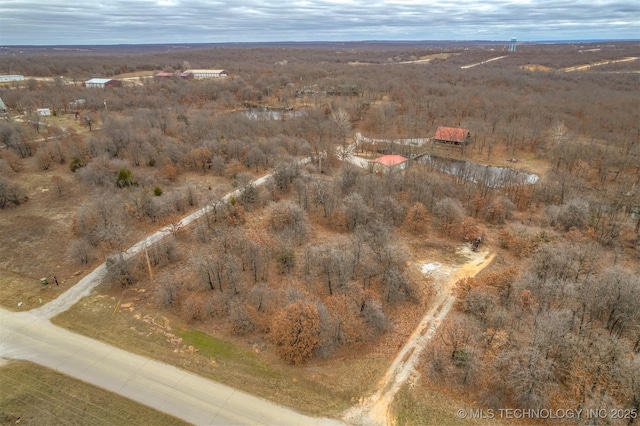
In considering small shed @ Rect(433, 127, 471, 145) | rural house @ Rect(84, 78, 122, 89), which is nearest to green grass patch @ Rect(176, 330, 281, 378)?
small shed @ Rect(433, 127, 471, 145)

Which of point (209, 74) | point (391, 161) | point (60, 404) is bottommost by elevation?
point (60, 404)

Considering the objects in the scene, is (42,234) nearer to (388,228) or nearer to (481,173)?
(388,228)

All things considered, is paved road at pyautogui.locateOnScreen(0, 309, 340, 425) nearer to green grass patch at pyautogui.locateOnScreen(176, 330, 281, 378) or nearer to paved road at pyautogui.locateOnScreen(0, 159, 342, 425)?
paved road at pyautogui.locateOnScreen(0, 159, 342, 425)

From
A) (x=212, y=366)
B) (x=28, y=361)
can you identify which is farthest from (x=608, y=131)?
(x=28, y=361)

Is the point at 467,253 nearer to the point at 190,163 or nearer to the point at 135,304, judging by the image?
the point at 135,304

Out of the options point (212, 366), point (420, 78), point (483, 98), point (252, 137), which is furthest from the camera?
point (420, 78)

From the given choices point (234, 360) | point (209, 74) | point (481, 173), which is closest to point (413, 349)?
point (234, 360)

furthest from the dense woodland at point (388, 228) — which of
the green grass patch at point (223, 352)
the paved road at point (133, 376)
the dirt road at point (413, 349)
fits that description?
the paved road at point (133, 376)
